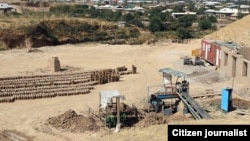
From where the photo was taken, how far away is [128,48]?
45.2 meters

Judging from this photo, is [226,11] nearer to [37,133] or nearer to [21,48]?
[21,48]

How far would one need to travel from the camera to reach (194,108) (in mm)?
19594

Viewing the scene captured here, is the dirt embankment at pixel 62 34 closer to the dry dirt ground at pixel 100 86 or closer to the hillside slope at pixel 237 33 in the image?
the dry dirt ground at pixel 100 86

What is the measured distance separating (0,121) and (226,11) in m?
97.7

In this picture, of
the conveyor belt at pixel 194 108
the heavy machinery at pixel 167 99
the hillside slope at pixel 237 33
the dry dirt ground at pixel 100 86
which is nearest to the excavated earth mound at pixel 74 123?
the dry dirt ground at pixel 100 86

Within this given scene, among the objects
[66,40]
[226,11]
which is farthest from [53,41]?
[226,11]

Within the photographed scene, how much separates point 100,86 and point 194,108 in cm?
894

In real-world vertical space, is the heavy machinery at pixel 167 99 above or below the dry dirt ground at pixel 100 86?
above

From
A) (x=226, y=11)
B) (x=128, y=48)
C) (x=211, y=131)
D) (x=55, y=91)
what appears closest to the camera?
(x=211, y=131)

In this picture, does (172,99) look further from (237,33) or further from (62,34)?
(62,34)

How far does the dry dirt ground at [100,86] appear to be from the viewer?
1764 centimetres

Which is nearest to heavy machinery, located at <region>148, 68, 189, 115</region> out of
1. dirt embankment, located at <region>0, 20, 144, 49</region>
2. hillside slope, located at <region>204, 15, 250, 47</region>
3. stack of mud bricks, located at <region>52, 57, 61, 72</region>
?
stack of mud bricks, located at <region>52, 57, 61, 72</region>

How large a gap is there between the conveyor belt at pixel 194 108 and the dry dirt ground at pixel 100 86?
526 millimetres

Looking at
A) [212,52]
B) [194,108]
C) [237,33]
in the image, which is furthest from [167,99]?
[237,33]
